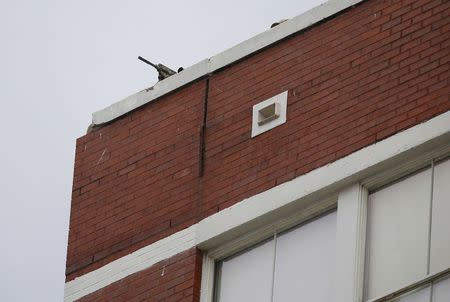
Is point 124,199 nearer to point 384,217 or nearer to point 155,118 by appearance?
point 155,118

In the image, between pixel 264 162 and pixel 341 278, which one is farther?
pixel 264 162

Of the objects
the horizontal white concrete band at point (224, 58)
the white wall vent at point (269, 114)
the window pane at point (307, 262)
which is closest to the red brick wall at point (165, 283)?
the window pane at point (307, 262)

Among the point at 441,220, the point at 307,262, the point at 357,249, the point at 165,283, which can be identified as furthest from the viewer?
the point at 165,283

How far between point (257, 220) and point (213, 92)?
1.73m

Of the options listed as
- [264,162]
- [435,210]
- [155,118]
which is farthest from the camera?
[155,118]

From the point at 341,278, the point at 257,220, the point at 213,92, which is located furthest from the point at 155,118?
the point at 341,278

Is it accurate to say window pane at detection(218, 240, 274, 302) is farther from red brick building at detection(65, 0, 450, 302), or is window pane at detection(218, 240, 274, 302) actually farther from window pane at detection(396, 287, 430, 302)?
window pane at detection(396, 287, 430, 302)

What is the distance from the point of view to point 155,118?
17359 millimetres

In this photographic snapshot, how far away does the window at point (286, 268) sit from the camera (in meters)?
15.3

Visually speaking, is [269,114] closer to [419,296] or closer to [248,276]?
[248,276]

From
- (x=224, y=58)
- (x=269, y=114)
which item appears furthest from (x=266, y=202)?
(x=224, y=58)

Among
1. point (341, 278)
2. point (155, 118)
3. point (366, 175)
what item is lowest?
point (341, 278)

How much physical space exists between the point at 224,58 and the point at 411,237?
10.3 ft

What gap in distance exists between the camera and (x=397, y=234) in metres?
15.1
